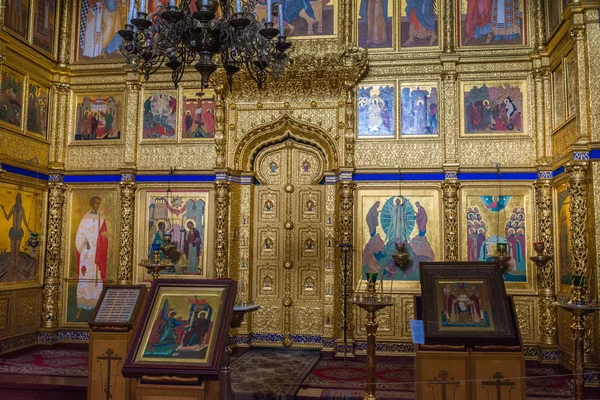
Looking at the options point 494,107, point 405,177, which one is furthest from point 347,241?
point 494,107

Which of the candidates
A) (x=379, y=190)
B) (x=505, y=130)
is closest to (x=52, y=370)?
(x=379, y=190)

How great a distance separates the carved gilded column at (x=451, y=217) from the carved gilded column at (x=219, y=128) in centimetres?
427

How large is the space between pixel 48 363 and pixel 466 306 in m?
7.36

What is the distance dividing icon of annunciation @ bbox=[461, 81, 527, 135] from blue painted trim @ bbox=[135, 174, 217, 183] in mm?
4989

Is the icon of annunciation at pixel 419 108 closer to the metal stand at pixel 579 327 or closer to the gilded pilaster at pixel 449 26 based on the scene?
the gilded pilaster at pixel 449 26

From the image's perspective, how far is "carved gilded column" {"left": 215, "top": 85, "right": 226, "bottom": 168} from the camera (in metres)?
11.0

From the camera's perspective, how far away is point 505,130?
1045 cm

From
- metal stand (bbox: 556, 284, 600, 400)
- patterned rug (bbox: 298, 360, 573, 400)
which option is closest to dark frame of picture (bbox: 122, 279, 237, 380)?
patterned rug (bbox: 298, 360, 573, 400)

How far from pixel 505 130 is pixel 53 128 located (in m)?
8.89

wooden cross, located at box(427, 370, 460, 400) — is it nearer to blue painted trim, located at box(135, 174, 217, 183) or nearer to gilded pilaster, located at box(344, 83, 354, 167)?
gilded pilaster, located at box(344, 83, 354, 167)

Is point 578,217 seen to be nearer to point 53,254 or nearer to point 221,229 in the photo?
point 221,229

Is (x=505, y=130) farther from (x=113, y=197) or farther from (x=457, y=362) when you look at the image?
(x=113, y=197)

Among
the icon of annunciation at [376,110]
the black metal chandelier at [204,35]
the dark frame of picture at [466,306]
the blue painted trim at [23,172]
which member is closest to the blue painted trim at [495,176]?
the icon of annunciation at [376,110]

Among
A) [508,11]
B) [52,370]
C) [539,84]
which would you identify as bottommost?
[52,370]
